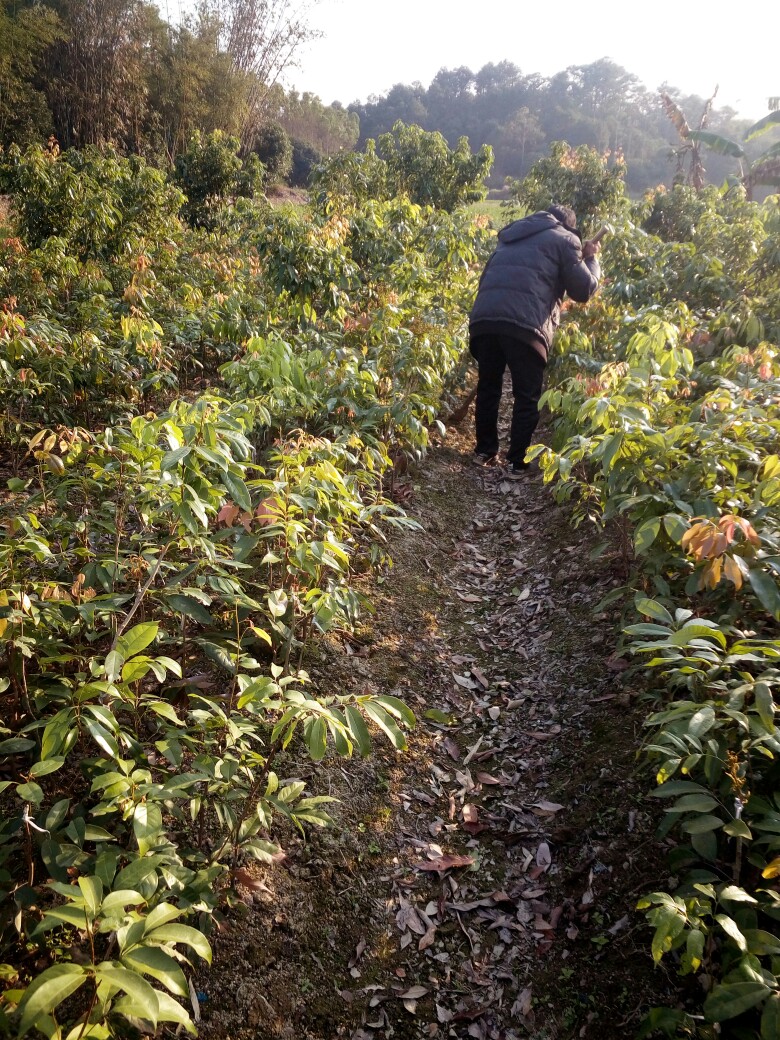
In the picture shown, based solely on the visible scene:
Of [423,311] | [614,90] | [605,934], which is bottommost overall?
[605,934]

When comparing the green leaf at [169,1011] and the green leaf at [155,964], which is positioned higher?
the green leaf at [155,964]

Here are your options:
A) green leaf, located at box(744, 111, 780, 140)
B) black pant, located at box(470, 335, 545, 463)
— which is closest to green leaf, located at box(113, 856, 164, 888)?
black pant, located at box(470, 335, 545, 463)

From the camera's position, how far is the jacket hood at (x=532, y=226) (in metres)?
4.63

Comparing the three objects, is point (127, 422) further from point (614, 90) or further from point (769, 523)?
point (614, 90)

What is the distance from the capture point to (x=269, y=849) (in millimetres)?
1615

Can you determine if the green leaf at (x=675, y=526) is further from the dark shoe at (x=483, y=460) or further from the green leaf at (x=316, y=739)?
the dark shoe at (x=483, y=460)

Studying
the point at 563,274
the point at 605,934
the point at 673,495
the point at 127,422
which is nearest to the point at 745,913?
the point at 605,934

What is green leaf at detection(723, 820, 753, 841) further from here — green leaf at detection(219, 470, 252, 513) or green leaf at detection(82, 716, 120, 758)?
green leaf at detection(219, 470, 252, 513)

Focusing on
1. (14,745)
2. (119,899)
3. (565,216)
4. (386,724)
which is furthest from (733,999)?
(565,216)

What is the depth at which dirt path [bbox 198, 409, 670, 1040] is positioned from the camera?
161 centimetres

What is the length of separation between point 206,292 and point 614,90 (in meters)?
55.8

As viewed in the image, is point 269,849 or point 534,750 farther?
point 534,750

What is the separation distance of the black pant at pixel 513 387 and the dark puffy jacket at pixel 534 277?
153 mm

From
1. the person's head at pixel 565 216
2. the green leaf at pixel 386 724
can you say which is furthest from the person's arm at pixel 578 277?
the green leaf at pixel 386 724
